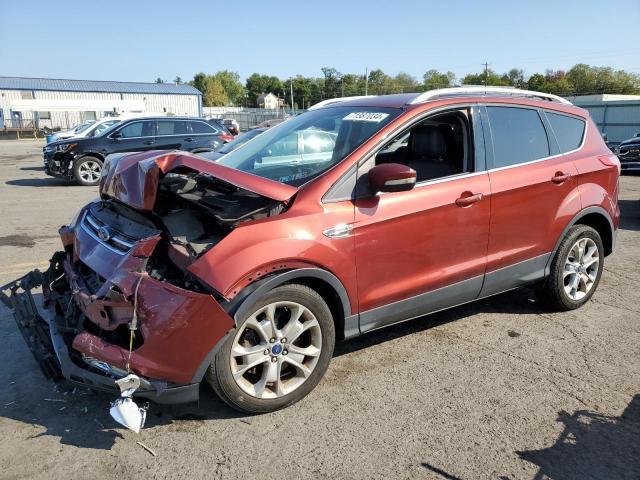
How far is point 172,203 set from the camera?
346 centimetres

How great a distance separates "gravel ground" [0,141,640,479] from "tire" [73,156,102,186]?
32.4 feet

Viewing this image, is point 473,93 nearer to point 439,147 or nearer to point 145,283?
point 439,147

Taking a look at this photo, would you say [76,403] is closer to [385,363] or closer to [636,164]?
[385,363]

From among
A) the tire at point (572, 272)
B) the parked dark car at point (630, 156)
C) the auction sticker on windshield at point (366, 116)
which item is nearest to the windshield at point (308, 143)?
the auction sticker on windshield at point (366, 116)

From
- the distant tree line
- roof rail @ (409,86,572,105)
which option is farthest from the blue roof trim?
roof rail @ (409,86,572,105)

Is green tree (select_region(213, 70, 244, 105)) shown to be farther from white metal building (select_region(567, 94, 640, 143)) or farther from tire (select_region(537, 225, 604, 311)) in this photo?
tire (select_region(537, 225, 604, 311))

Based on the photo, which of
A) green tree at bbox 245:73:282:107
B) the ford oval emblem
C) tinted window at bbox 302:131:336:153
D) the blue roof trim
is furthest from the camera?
green tree at bbox 245:73:282:107

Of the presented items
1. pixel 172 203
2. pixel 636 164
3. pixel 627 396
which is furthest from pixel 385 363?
pixel 636 164

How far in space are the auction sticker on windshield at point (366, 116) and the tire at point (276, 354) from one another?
1391 millimetres

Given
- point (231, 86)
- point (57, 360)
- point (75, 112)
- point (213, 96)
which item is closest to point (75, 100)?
point (75, 112)

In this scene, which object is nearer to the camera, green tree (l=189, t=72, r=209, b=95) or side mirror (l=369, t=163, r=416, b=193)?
side mirror (l=369, t=163, r=416, b=193)

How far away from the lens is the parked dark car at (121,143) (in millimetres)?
13398

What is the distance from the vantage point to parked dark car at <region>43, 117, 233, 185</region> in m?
13.4

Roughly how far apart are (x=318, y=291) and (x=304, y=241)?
1.28ft
